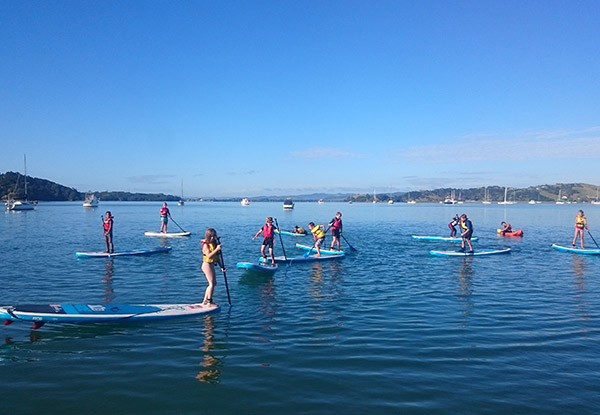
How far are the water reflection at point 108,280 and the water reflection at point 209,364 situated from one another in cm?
523

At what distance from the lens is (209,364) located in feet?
27.6

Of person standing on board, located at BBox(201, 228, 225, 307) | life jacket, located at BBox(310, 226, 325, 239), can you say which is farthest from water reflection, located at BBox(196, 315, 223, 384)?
life jacket, located at BBox(310, 226, 325, 239)

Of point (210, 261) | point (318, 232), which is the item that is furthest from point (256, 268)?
point (318, 232)

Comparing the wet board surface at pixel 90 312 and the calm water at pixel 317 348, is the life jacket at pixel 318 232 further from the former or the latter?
the wet board surface at pixel 90 312

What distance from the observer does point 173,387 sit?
24.3ft

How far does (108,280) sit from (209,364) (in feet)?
33.7

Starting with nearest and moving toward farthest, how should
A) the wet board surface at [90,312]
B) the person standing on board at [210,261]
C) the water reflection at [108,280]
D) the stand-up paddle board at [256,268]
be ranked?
the wet board surface at [90,312] → the person standing on board at [210,261] → the water reflection at [108,280] → the stand-up paddle board at [256,268]

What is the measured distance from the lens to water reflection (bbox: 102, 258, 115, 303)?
45.9 feet

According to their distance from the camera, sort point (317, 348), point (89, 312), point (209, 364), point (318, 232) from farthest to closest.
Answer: point (318, 232)
point (89, 312)
point (317, 348)
point (209, 364)

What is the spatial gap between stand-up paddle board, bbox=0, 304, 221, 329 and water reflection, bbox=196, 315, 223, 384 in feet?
4.86

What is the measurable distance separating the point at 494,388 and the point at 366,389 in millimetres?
2221

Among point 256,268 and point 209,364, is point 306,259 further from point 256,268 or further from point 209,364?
point 209,364

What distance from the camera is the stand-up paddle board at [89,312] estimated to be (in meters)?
Answer: 9.83

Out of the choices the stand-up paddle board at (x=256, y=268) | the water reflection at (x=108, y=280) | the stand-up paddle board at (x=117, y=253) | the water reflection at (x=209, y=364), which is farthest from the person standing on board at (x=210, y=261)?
the stand-up paddle board at (x=117, y=253)
